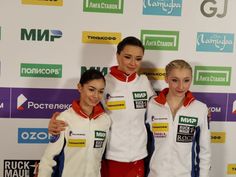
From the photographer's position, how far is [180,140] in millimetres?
1974

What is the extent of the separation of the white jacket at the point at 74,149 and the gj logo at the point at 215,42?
101 cm

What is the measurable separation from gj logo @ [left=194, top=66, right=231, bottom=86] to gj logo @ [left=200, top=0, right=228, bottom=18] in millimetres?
362

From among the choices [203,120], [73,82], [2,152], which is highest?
[73,82]

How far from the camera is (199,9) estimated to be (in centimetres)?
245

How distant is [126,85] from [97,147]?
390mm

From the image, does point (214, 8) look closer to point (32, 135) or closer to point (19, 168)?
point (32, 135)

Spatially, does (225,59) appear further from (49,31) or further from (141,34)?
(49,31)

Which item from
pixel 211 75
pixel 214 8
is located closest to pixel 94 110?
pixel 211 75

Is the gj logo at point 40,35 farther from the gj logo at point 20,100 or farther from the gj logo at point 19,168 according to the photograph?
the gj logo at point 19,168

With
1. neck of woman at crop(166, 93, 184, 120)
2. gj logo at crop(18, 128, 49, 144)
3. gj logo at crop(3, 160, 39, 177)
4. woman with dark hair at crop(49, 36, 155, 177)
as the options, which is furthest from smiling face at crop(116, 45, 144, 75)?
gj logo at crop(3, 160, 39, 177)

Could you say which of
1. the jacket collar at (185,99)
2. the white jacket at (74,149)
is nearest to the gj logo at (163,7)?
the jacket collar at (185,99)

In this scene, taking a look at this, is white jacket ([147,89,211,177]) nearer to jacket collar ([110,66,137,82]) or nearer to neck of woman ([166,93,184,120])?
neck of woman ([166,93,184,120])

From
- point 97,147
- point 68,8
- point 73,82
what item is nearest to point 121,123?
point 97,147

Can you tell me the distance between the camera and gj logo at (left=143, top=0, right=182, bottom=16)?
2395 millimetres
